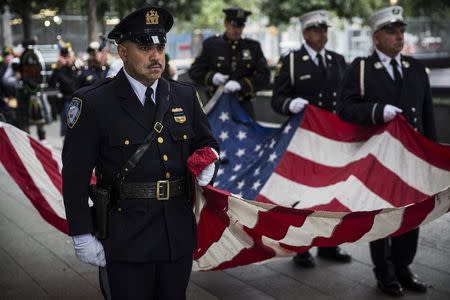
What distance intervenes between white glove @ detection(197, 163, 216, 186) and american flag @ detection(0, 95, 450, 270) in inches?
11.6

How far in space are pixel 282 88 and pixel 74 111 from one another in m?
3.41

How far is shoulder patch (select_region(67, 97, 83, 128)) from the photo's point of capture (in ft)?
10.1

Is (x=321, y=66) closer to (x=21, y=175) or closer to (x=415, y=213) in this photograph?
(x=415, y=213)

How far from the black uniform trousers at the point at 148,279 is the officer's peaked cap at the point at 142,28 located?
3.29ft

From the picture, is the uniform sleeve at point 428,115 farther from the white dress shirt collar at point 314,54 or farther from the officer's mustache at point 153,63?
the officer's mustache at point 153,63

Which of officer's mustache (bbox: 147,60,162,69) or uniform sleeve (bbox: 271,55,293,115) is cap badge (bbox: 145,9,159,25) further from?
uniform sleeve (bbox: 271,55,293,115)

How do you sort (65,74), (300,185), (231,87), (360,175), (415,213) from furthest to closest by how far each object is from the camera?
(65,74)
(231,87)
(300,185)
(360,175)
(415,213)

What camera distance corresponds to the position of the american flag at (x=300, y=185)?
4.07m

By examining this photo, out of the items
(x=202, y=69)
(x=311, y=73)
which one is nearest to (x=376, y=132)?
(x=311, y=73)

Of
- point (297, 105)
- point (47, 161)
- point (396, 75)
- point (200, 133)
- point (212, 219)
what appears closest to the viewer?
point (200, 133)

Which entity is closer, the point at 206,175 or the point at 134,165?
the point at 134,165

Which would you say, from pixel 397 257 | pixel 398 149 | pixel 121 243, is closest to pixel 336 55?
pixel 398 149

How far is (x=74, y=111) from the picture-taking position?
10.2 ft

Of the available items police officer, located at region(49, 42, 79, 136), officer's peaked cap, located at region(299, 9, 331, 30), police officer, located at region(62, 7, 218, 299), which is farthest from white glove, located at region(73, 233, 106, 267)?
police officer, located at region(49, 42, 79, 136)
